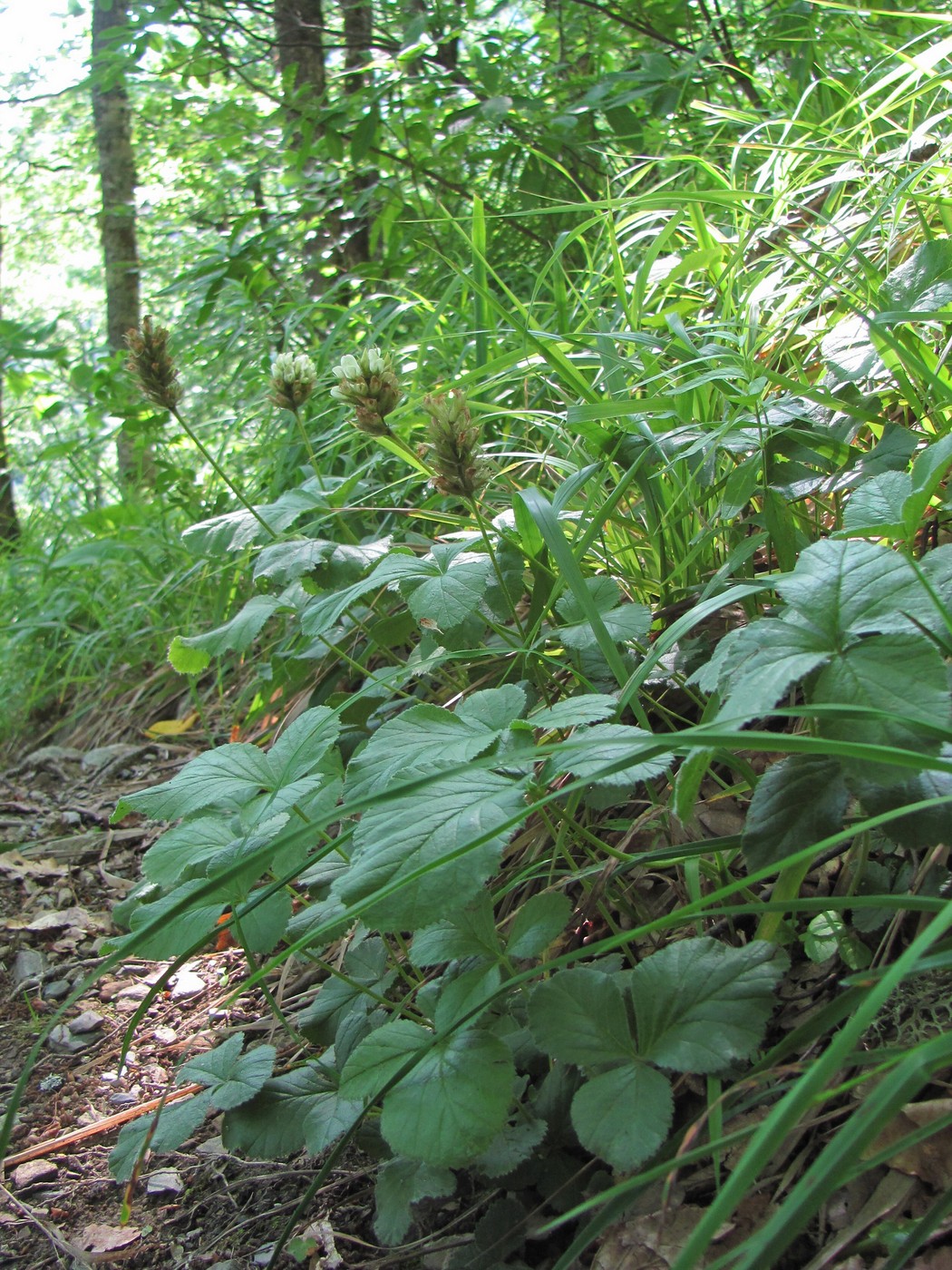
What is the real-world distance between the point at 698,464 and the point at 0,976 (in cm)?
145

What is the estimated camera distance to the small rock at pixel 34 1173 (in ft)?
3.72

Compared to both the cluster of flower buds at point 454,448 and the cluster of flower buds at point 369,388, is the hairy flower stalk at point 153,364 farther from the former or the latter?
the cluster of flower buds at point 454,448

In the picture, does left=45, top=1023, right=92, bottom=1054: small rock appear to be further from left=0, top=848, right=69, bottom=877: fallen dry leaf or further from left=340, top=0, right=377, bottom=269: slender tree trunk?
left=340, top=0, right=377, bottom=269: slender tree trunk

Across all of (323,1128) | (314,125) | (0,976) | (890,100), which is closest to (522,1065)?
(323,1128)

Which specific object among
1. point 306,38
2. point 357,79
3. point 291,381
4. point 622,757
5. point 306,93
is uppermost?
point 306,38

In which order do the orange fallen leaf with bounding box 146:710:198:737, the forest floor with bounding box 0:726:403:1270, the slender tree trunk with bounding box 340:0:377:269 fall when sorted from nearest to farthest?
the forest floor with bounding box 0:726:403:1270 → the orange fallen leaf with bounding box 146:710:198:737 → the slender tree trunk with bounding box 340:0:377:269

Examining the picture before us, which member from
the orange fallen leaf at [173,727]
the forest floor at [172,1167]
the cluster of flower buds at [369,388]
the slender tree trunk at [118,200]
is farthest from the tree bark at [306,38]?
the forest floor at [172,1167]

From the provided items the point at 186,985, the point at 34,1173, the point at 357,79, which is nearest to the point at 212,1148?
the point at 34,1173

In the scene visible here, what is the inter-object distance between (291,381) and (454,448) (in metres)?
0.46

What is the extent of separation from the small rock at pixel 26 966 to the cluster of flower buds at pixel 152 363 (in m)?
0.99

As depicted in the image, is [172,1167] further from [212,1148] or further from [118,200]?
[118,200]

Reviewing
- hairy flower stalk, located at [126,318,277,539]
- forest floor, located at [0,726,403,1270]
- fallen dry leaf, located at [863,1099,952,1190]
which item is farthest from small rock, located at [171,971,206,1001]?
fallen dry leaf, located at [863,1099,952,1190]

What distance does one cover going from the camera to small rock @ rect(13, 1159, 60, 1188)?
113 cm

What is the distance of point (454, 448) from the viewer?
3.51 feet
